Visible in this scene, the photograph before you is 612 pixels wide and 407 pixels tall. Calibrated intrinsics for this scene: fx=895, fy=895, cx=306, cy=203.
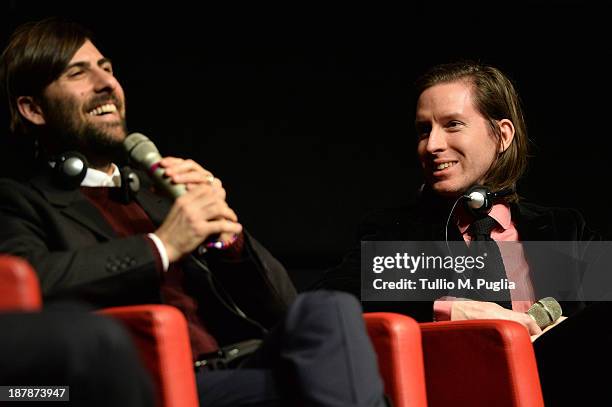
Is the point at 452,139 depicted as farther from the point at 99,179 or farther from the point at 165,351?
the point at 165,351

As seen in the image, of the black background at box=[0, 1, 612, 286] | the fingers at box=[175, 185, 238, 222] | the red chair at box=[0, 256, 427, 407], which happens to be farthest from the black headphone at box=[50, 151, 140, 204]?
the black background at box=[0, 1, 612, 286]

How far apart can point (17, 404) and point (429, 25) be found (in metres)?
2.46

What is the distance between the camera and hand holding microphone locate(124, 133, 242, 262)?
60.7 inches

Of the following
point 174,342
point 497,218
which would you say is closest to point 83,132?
point 174,342

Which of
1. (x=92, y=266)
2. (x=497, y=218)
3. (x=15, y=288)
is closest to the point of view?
(x=15, y=288)

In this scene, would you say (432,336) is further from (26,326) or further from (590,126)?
(590,126)

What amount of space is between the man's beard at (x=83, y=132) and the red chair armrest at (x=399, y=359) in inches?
25.4

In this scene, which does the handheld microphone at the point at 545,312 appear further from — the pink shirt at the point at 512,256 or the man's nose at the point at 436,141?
the man's nose at the point at 436,141

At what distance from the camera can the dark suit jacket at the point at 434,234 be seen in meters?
2.18

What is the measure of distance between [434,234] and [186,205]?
0.84 metres

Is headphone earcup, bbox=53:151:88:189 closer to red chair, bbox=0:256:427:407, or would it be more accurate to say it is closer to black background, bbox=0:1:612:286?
red chair, bbox=0:256:427:407

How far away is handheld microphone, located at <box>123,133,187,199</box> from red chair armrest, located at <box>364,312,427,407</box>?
1.47ft

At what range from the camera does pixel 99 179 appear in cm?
184

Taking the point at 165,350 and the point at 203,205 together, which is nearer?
the point at 165,350
